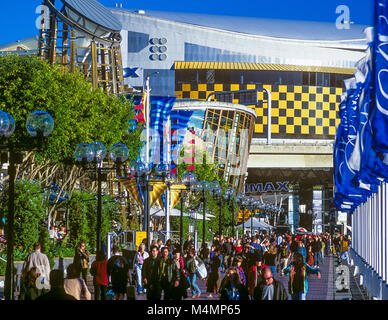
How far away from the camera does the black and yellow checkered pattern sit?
460 ft

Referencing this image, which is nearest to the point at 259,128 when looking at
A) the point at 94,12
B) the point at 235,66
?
the point at 235,66

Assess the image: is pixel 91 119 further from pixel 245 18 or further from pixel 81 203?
pixel 245 18

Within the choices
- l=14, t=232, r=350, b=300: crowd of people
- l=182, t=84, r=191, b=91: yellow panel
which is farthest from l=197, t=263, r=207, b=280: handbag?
l=182, t=84, r=191, b=91: yellow panel

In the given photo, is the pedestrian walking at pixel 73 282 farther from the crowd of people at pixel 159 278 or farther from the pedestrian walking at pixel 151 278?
the pedestrian walking at pixel 151 278

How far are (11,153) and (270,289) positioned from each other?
5380 millimetres

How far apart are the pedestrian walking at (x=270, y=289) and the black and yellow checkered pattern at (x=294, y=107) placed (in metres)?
126

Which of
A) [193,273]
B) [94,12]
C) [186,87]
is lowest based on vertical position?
[193,273]

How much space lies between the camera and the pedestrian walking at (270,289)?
556 inches

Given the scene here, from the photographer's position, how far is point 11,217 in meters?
15.4

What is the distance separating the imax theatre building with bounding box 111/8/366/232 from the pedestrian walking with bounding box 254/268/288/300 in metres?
118

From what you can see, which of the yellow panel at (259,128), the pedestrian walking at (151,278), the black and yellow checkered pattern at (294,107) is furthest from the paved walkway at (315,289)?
the black and yellow checkered pattern at (294,107)

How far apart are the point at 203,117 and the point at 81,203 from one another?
66837 millimetres

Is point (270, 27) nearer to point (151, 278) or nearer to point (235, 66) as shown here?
point (235, 66)

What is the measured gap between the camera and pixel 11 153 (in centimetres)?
1580
